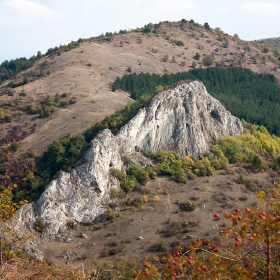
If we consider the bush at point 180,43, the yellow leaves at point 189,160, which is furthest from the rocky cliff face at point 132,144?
the bush at point 180,43

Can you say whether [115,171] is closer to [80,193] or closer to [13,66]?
[80,193]

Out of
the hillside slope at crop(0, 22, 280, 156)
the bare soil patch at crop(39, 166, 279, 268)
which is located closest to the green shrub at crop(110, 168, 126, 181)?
the bare soil patch at crop(39, 166, 279, 268)

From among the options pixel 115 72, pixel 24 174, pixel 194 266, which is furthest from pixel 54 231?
pixel 115 72

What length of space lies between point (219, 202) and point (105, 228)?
12.4 metres

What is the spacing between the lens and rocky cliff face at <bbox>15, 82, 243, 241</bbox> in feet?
113

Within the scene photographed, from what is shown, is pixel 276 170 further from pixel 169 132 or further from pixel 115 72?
pixel 115 72

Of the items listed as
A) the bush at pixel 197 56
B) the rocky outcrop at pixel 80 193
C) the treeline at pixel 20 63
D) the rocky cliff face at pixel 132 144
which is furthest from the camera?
the bush at pixel 197 56

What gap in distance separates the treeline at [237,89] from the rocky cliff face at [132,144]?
7.13 metres

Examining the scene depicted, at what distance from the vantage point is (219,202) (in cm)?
3894

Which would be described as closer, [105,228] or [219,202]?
[105,228]

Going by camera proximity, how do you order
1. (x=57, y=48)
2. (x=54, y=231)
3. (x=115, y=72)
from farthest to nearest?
1. (x=57, y=48)
2. (x=115, y=72)
3. (x=54, y=231)

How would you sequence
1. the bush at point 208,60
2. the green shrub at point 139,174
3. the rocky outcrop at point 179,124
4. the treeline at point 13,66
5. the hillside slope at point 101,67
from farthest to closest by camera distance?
the bush at point 208,60
the treeline at point 13,66
the hillside slope at point 101,67
the rocky outcrop at point 179,124
the green shrub at point 139,174

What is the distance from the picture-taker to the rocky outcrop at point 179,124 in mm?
45656

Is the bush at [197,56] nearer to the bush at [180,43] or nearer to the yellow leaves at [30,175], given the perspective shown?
the bush at [180,43]
